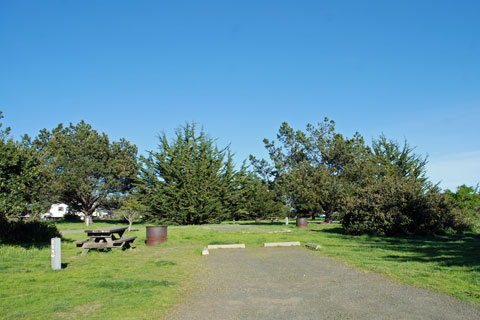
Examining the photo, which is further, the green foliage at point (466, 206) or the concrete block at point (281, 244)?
the green foliage at point (466, 206)

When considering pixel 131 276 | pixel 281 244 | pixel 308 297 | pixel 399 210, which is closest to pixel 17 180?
pixel 131 276

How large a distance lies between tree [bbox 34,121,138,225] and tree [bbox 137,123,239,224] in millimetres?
7074

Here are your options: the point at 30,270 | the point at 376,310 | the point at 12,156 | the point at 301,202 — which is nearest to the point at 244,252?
the point at 30,270

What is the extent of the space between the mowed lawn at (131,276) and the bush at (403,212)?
5348 millimetres

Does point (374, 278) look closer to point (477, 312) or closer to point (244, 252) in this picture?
point (477, 312)

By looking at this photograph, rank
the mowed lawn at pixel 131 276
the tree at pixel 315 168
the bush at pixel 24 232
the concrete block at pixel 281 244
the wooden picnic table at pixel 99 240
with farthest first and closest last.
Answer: the tree at pixel 315 168, the concrete block at pixel 281 244, the bush at pixel 24 232, the wooden picnic table at pixel 99 240, the mowed lawn at pixel 131 276

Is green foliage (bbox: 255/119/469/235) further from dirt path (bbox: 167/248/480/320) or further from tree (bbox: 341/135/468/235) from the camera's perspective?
dirt path (bbox: 167/248/480/320)

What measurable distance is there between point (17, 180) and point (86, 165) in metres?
30.6

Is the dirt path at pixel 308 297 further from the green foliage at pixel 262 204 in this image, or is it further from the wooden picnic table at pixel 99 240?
the green foliage at pixel 262 204

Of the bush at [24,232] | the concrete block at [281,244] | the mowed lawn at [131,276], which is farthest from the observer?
the concrete block at [281,244]

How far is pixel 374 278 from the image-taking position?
7.27m

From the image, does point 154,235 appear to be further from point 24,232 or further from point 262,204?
point 262,204

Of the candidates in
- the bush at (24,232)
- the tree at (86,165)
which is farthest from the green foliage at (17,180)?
the tree at (86,165)

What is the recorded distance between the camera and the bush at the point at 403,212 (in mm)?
17156
